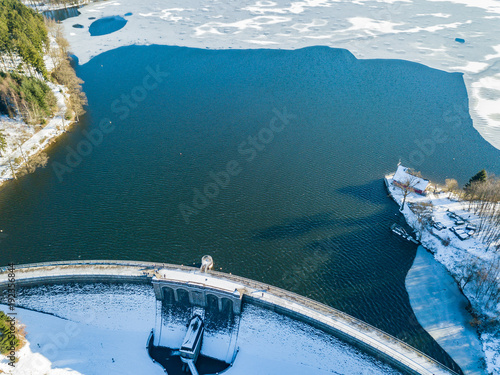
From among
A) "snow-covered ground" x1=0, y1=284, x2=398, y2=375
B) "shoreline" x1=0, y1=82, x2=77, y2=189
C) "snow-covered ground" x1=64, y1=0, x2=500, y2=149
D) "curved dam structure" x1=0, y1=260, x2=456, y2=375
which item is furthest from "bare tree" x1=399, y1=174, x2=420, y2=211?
"shoreline" x1=0, y1=82, x2=77, y2=189

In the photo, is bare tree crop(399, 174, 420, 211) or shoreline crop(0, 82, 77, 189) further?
shoreline crop(0, 82, 77, 189)

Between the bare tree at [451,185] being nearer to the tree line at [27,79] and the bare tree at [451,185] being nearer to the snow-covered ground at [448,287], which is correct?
the snow-covered ground at [448,287]

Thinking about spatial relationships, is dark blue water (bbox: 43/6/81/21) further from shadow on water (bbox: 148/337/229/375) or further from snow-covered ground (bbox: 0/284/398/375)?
shadow on water (bbox: 148/337/229/375)

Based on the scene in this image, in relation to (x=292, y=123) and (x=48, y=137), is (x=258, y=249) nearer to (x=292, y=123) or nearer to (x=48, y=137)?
(x=292, y=123)

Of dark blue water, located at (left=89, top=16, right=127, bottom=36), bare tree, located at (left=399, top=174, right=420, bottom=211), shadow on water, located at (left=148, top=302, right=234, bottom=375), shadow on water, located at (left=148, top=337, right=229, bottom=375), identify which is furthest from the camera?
dark blue water, located at (left=89, top=16, right=127, bottom=36)

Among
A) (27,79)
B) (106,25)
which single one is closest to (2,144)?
(27,79)
